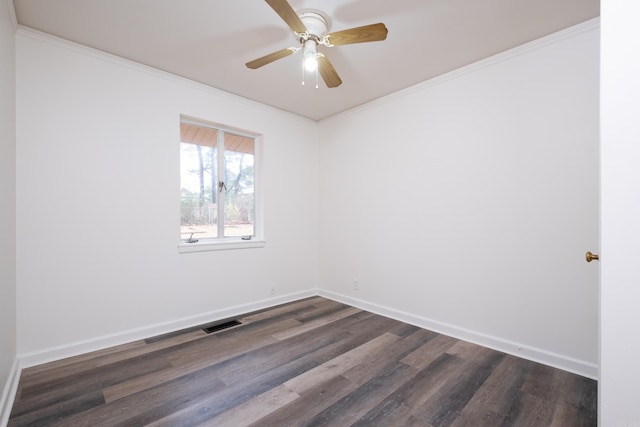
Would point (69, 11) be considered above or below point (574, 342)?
above

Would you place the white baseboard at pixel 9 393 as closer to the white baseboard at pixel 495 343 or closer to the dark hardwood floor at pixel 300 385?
the dark hardwood floor at pixel 300 385

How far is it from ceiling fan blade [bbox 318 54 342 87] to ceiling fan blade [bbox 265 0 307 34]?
0.96ft

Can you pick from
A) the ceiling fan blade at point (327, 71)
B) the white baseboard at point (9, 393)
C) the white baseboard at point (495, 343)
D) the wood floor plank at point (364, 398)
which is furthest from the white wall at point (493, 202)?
the white baseboard at point (9, 393)

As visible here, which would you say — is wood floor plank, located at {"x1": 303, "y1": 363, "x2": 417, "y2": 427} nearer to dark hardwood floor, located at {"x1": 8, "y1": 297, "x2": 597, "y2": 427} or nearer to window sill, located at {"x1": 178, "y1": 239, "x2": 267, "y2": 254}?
dark hardwood floor, located at {"x1": 8, "y1": 297, "x2": 597, "y2": 427}

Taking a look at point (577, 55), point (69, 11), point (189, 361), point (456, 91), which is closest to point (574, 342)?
point (577, 55)

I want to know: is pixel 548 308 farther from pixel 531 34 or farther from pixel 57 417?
pixel 57 417

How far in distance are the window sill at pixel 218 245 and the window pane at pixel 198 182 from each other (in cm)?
20

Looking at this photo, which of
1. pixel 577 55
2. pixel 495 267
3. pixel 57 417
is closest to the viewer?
pixel 57 417

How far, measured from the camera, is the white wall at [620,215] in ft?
3.27

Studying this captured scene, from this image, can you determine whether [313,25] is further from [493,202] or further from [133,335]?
[133,335]

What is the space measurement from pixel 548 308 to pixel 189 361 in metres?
3.00

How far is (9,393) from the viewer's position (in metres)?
1.84

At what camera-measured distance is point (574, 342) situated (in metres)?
2.22

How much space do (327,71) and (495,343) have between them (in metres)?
2.83
